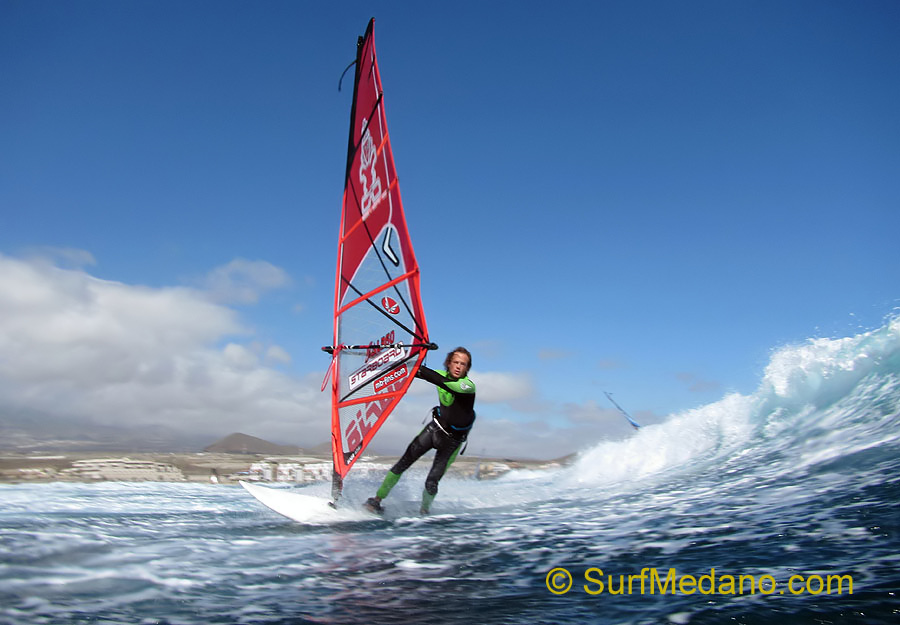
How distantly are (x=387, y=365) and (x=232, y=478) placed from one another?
7318 mm

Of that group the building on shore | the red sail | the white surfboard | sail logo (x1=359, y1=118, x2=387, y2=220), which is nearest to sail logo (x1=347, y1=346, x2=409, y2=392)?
the red sail

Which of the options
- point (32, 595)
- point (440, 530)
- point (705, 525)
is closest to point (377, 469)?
point (440, 530)

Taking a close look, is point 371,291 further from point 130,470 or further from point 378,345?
point 130,470

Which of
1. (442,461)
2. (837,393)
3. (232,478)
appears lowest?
(232,478)

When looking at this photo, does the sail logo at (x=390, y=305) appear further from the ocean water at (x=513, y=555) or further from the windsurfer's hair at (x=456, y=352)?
the ocean water at (x=513, y=555)

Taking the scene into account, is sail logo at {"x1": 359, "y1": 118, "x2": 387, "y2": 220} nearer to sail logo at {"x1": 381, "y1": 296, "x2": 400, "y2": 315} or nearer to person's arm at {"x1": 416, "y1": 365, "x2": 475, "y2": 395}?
sail logo at {"x1": 381, "y1": 296, "x2": 400, "y2": 315}

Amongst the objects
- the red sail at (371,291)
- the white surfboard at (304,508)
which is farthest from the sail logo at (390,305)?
the white surfboard at (304,508)

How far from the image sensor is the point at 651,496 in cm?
517

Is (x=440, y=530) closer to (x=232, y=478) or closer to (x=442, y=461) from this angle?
(x=442, y=461)

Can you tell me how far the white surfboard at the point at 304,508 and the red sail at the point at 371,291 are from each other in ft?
1.69

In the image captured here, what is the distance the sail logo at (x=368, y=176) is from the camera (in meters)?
6.10

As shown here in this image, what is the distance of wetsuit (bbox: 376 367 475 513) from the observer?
4.87 metres

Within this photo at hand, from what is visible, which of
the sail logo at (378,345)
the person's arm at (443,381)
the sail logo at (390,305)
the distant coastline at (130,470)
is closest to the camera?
the person's arm at (443,381)

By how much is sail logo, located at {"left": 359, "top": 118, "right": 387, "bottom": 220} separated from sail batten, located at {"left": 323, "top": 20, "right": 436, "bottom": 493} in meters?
0.01
